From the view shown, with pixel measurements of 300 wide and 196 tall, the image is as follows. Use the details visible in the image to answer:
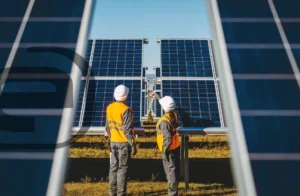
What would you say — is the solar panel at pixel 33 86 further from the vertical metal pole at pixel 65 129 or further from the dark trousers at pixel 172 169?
the dark trousers at pixel 172 169

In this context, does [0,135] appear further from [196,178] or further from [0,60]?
[196,178]

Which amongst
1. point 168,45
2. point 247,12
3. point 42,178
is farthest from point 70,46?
point 168,45

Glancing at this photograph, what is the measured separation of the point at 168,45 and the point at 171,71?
2.33 metres

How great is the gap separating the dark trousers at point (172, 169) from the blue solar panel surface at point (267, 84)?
4.57 meters

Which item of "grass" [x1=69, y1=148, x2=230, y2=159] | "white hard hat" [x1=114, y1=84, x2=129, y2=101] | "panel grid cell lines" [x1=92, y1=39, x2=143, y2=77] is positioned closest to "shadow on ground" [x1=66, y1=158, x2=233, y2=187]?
"grass" [x1=69, y1=148, x2=230, y2=159]

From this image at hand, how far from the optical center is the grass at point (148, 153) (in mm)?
11910

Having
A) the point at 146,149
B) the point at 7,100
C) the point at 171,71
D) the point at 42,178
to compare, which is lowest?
the point at 42,178

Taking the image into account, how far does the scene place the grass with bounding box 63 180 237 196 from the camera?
25.1ft

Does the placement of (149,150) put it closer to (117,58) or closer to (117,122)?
(117,58)

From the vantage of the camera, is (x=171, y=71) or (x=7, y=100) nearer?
(x=7, y=100)

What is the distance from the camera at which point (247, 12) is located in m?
3.20

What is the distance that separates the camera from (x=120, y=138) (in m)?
6.76

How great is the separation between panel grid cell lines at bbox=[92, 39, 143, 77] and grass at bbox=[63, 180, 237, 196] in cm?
572

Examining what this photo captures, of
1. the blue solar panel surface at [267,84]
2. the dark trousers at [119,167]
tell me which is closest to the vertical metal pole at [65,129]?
the blue solar panel surface at [267,84]
